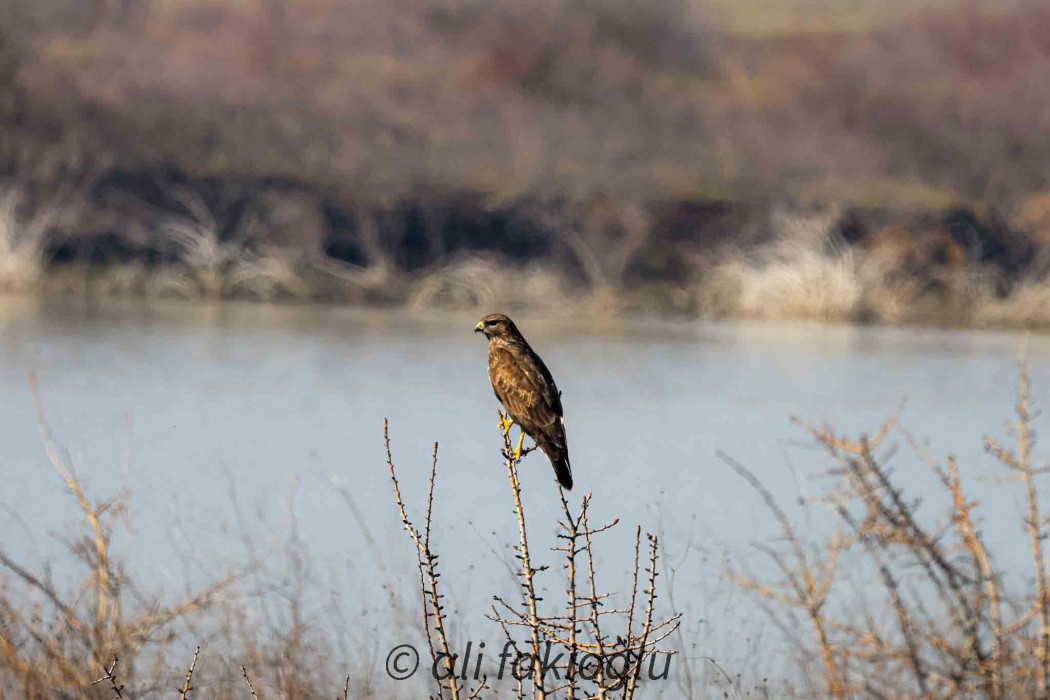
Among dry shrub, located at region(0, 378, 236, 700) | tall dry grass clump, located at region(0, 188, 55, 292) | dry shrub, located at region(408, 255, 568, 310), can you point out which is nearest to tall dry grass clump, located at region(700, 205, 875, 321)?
dry shrub, located at region(408, 255, 568, 310)

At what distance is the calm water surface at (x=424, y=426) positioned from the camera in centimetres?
827

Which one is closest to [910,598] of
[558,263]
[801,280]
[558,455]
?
[558,455]

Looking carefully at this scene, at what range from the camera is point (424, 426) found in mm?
13344

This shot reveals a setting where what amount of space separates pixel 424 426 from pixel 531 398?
7.02 metres

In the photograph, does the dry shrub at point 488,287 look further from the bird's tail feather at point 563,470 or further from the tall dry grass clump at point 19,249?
the bird's tail feather at point 563,470

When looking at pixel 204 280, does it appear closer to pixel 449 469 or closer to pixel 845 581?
pixel 449 469

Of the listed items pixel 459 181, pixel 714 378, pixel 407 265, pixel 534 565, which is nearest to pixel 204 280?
pixel 407 265

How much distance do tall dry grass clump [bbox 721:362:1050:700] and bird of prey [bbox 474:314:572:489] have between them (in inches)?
31.4

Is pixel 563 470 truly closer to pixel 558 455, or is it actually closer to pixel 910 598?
pixel 558 455

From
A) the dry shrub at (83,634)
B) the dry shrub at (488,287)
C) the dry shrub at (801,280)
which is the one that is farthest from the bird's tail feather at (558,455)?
the dry shrub at (488,287)

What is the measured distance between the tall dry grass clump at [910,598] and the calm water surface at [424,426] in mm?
434

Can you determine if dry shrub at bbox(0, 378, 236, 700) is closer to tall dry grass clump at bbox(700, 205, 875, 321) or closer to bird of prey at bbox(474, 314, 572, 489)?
bird of prey at bbox(474, 314, 572, 489)

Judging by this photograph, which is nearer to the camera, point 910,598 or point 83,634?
point 83,634

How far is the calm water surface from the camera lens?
8266 millimetres
